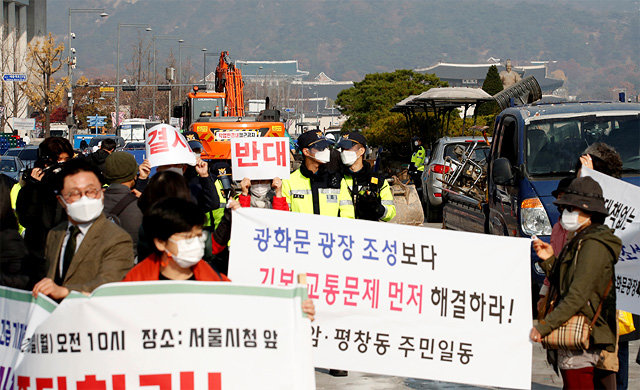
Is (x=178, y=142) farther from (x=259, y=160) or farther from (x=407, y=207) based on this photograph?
(x=407, y=207)

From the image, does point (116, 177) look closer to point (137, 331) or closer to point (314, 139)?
point (314, 139)

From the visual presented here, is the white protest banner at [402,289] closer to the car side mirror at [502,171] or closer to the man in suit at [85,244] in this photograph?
the man in suit at [85,244]

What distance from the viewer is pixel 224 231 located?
21.4ft

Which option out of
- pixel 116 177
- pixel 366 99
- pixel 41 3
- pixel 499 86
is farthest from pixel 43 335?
pixel 41 3

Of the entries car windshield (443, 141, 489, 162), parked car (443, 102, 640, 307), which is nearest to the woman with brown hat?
parked car (443, 102, 640, 307)

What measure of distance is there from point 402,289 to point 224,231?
3.99 ft

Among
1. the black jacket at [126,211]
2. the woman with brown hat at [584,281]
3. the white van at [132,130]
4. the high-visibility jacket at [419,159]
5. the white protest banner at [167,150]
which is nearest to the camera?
the woman with brown hat at [584,281]

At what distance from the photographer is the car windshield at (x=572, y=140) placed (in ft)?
34.8

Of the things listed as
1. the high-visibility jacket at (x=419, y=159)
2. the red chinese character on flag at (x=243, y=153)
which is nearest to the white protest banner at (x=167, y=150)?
the red chinese character on flag at (x=243, y=153)

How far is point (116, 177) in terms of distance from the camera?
6973mm

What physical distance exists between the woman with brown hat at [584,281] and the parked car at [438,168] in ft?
46.9

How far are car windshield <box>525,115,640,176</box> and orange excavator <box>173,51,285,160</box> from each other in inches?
A: 619

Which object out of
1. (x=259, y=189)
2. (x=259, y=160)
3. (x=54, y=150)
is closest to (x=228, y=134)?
(x=54, y=150)

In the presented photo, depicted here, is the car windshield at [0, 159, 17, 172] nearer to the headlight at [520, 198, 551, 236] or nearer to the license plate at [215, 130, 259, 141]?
the license plate at [215, 130, 259, 141]
